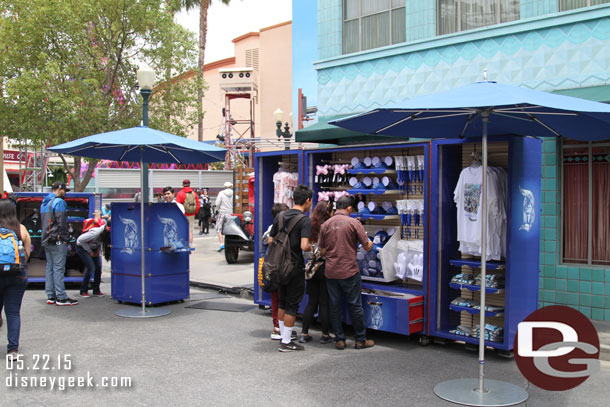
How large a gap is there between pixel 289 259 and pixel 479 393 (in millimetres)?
2697

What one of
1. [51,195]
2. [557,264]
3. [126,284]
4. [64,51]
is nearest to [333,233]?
[557,264]

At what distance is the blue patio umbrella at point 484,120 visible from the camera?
5.09 metres

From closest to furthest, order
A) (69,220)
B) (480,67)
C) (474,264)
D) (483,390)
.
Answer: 1. (483,390)
2. (474,264)
3. (480,67)
4. (69,220)

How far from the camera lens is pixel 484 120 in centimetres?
551

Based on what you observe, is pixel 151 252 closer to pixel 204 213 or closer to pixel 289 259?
pixel 289 259

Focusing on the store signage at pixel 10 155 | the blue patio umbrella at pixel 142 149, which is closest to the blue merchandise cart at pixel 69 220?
the blue patio umbrella at pixel 142 149

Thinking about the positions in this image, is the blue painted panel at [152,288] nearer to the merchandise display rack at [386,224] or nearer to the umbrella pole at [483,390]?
the merchandise display rack at [386,224]

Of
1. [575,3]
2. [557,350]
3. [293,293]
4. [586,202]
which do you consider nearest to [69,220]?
[293,293]

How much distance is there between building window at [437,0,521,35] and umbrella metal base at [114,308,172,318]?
6924mm

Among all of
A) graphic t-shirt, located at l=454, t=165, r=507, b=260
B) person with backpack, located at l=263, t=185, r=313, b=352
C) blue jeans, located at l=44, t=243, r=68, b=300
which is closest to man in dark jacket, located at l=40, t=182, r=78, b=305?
blue jeans, located at l=44, t=243, r=68, b=300

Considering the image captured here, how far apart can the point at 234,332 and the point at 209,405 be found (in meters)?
2.87

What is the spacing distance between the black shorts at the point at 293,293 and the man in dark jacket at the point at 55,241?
174 inches

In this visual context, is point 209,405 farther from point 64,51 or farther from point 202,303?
point 64,51

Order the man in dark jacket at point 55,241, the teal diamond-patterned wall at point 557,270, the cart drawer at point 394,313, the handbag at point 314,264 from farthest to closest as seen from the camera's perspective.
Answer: the man in dark jacket at point 55,241
the teal diamond-patterned wall at point 557,270
the handbag at point 314,264
the cart drawer at point 394,313
